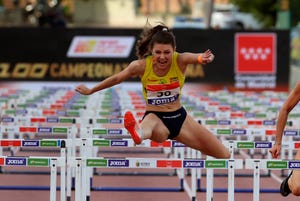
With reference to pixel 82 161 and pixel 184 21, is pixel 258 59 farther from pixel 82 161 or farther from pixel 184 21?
pixel 82 161

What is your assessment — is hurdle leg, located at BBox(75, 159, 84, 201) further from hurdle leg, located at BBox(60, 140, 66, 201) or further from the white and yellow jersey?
the white and yellow jersey

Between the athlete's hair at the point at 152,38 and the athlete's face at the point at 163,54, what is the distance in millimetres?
42

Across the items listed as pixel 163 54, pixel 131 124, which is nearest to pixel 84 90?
pixel 163 54

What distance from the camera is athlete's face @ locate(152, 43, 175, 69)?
11.0 m

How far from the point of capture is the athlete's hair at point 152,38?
1105 centimetres

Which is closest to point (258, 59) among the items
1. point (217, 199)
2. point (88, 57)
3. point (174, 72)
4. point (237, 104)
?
point (88, 57)

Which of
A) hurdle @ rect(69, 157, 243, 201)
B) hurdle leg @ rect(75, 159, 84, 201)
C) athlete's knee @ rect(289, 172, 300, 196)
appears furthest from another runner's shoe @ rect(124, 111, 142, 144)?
athlete's knee @ rect(289, 172, 300, 196)

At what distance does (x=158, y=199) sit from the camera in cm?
1426

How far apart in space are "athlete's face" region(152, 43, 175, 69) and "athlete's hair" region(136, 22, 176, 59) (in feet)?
0.14

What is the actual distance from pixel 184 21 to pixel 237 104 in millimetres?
26378

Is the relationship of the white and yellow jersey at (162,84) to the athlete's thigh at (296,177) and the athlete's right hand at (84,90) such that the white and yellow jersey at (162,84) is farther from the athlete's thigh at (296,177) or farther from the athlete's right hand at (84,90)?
the athlete's thigh at (296,177)

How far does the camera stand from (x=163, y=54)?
1103cm

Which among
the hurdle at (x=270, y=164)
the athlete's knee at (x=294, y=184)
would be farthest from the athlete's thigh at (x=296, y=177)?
the hurdle at (x=270, y=164)

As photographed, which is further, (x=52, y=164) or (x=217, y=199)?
(x=217, y=199)
